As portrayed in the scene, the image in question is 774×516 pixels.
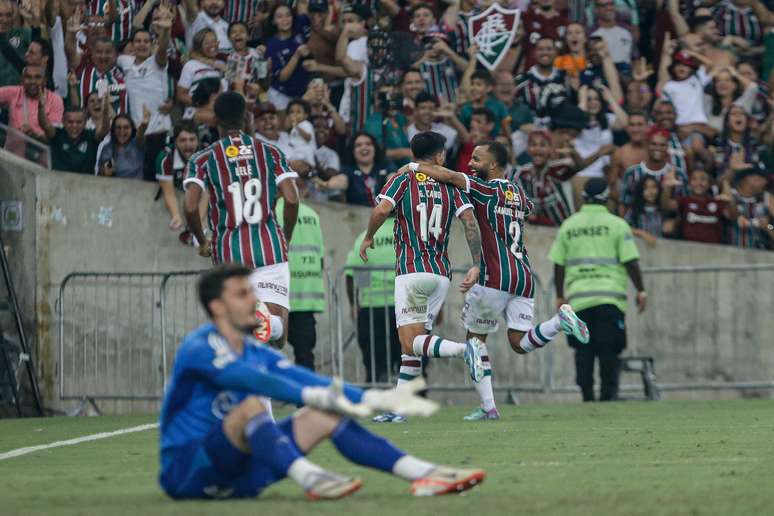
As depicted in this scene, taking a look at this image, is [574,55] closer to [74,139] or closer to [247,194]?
[74,139]

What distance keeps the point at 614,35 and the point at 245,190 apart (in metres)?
10.2

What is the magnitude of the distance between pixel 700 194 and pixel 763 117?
6.43ft

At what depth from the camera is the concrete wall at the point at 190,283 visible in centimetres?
1780

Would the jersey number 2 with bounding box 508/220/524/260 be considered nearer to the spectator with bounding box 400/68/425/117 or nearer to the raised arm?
the raised arm

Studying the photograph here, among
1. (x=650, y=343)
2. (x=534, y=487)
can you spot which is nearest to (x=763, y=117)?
(x=650, y=343)

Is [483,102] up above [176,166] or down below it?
above

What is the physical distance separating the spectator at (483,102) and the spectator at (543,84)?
1.46 feet

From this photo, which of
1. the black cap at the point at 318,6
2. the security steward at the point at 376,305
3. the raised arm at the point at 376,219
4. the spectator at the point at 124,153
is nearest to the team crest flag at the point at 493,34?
the black cap at the point at 318,6

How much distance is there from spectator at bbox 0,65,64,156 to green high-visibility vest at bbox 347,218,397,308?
3.62 meters

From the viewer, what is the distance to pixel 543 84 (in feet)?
65.4

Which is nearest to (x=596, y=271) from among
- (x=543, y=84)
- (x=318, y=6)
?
(x=543, y=84)

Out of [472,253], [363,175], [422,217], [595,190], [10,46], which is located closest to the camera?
[472,253]

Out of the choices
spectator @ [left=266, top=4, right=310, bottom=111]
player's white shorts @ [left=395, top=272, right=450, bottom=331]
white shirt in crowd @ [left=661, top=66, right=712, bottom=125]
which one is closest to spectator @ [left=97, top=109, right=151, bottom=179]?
spectator @ [left=266, top=4, right=310, bottom=111]

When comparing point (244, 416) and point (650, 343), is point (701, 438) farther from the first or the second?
point (650, 343)
